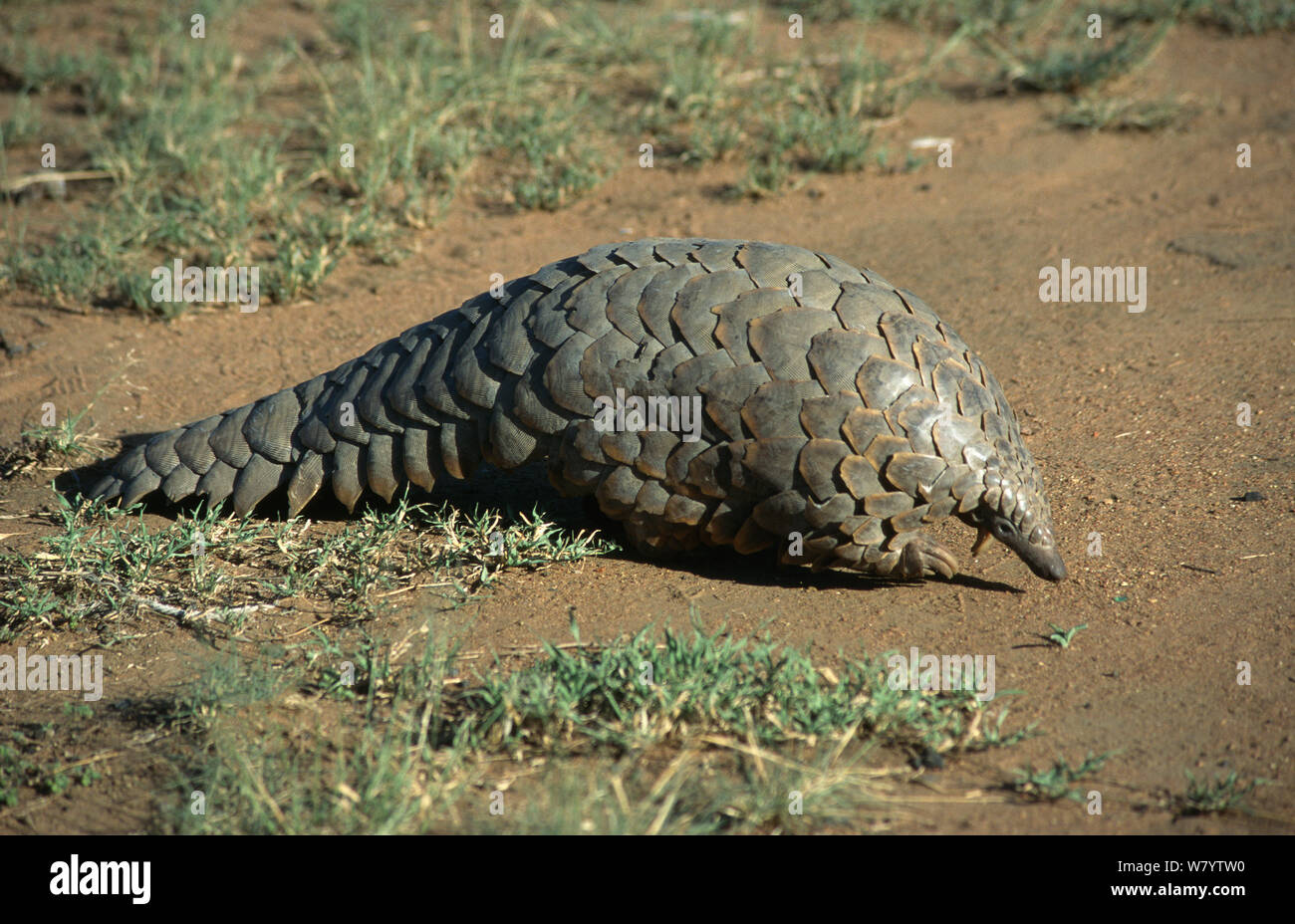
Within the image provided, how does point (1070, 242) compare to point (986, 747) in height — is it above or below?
above

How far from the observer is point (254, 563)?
4.18 metres

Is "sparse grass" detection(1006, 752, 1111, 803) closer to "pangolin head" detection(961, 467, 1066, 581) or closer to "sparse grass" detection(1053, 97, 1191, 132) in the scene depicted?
"pangolin head" detection(961, 467, 1066, 581)

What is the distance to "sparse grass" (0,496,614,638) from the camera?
3.92 metres

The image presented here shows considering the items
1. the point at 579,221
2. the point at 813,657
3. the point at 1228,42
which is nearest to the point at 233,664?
the point at 813,657

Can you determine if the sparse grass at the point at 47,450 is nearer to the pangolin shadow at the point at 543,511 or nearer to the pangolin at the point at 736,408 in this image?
the pangolin shadow at the point at 543,511

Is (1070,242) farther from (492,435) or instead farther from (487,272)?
(492,435)

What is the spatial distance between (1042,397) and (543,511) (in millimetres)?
2158

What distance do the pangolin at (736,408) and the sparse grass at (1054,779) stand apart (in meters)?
0.85

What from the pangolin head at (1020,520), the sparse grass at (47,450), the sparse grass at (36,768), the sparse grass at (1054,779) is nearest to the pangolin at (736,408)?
the pangolin head at (1020,520)

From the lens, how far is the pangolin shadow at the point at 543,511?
3.96 meters

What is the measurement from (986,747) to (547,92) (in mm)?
5625

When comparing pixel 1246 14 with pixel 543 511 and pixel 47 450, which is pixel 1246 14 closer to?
pixel 543 511

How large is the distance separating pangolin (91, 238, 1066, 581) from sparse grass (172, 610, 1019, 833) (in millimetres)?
481

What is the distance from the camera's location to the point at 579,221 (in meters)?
6.78
